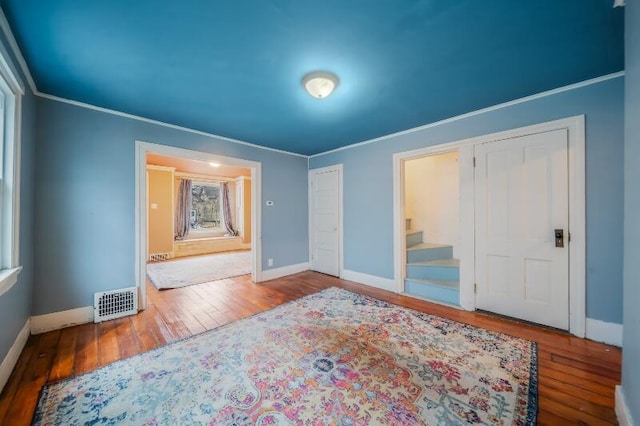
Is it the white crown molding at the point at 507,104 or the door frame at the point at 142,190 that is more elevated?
the white crown molding at the point at 507,104

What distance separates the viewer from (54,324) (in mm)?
2410

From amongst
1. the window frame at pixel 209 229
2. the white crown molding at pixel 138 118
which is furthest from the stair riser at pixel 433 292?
the window frame at pixel 209 229

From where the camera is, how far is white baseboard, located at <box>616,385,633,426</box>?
1.21 meters

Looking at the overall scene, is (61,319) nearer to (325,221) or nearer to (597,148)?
(325,221)

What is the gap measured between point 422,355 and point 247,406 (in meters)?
1.37

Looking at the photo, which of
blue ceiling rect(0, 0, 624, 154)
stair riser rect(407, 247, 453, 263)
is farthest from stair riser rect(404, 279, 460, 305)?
blue ceiling rect(0, 0, 624, 154)

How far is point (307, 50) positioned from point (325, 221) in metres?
3.17

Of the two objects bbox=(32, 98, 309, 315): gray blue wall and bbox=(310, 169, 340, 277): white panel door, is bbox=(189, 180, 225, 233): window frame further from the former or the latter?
bbox=(32, 98, 309, 315): gray blue wall

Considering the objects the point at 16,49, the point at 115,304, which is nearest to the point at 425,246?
the point at 115,304

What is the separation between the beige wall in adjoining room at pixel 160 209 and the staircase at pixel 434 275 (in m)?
5.97

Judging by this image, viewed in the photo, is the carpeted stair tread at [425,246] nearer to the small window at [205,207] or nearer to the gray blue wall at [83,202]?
the gray blue wall at [83,202]

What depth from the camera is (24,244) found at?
2078 mm

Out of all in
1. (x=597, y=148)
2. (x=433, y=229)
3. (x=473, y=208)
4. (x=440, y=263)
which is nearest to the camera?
(x=597, y=148)

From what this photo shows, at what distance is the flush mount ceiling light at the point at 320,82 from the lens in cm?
199
